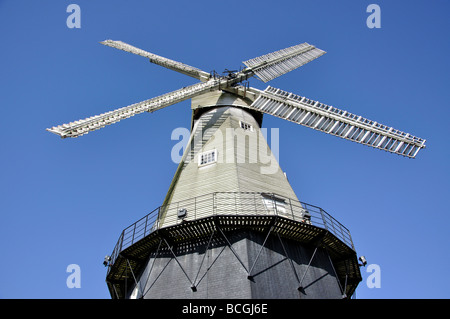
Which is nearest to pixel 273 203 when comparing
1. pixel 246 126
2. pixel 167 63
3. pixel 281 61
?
pixel 246 126

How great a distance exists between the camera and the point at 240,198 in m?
16.4

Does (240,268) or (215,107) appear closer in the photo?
(240,268)

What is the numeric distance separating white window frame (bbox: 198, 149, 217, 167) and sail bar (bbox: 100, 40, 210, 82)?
812cm

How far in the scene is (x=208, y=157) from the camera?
19.7 m

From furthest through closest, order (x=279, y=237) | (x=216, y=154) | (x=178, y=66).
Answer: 1. (x=178, y=66)
2. (x=216, y=154)
3. (x=279, y=237)

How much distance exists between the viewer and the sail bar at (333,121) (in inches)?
763

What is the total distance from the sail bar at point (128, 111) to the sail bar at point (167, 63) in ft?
9.71

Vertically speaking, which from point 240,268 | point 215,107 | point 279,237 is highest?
point 215,107

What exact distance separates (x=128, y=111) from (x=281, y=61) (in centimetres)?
1116

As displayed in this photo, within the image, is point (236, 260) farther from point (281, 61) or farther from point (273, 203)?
point (281, 61)

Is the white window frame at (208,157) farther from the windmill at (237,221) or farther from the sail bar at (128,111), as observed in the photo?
the sail bar at (128,111)

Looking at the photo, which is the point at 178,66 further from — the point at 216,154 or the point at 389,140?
the point at 389,140
